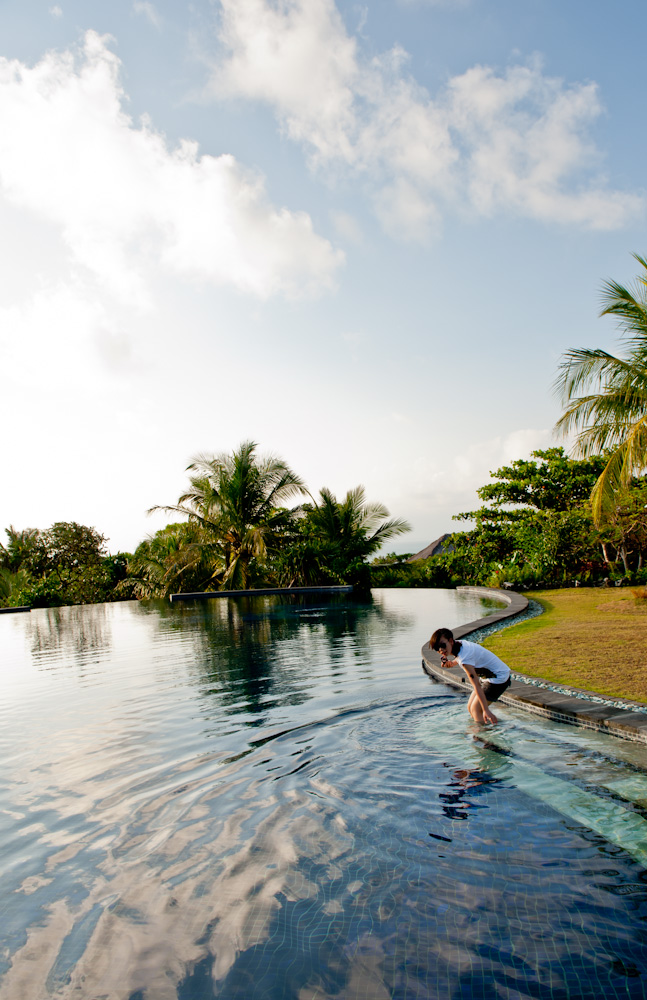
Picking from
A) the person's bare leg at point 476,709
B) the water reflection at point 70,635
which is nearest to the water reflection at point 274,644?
the water reflection at point 70,635

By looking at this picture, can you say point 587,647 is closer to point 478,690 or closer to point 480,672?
point 480,672

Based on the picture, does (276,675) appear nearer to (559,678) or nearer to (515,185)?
(559,678)

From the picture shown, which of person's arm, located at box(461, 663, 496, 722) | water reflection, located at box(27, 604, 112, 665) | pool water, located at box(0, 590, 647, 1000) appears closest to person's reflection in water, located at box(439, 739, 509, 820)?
pool water, located at box(0, 590, 647, 1000)

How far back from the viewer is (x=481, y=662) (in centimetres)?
483

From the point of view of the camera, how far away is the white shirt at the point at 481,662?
4781 millimetres

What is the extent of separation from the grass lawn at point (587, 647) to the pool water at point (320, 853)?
1.02 meters

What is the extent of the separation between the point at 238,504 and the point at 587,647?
16.2 m

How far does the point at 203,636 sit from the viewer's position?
11.7m

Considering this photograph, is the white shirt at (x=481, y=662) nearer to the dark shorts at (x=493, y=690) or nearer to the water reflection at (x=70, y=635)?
the dark shorts at (x=493, y=690)

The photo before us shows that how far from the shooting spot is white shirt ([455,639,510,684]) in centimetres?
478

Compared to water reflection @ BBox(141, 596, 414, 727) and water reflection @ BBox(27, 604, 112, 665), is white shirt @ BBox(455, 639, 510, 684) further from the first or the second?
water reflection @ BBox(27, 604, 112, 665)

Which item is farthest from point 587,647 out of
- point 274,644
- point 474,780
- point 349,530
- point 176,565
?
point 176,565

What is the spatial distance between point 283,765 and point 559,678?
9.89ft

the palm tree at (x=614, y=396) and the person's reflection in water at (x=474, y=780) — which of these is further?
the palm tree at (x=614, y=396)
